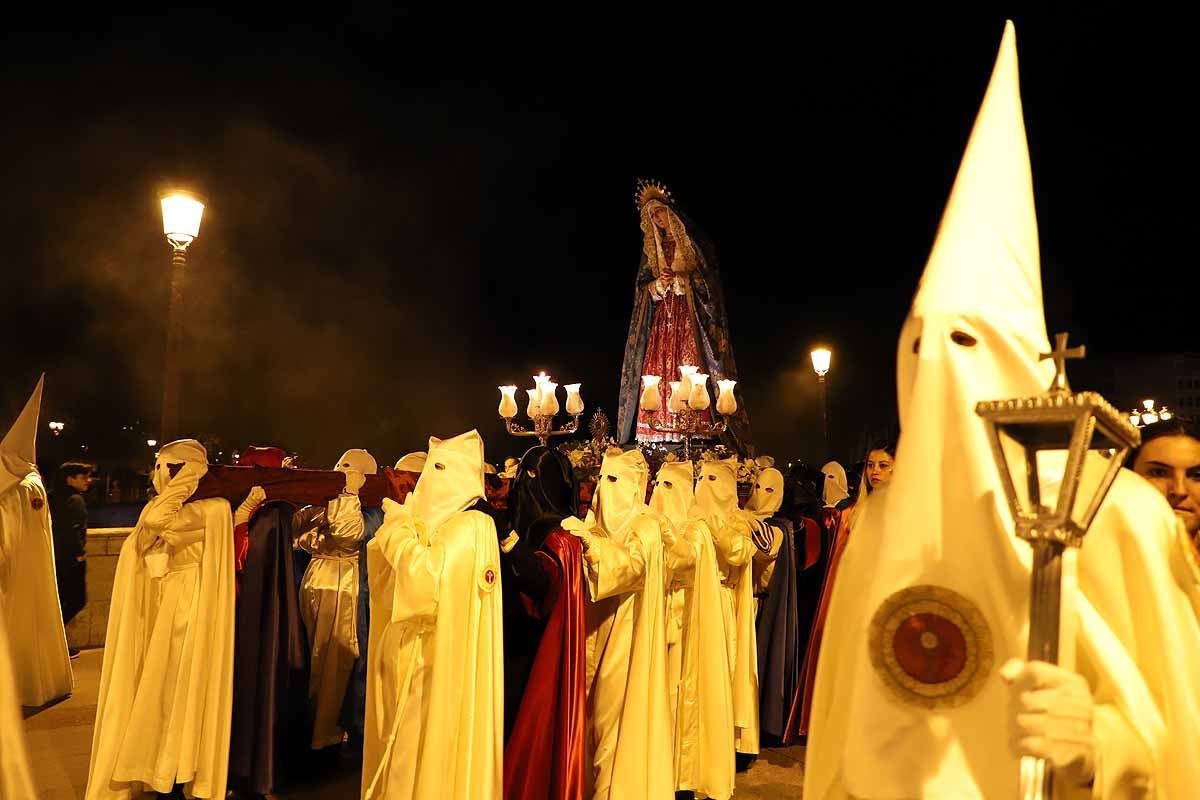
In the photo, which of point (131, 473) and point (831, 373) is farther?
point (831, 373)

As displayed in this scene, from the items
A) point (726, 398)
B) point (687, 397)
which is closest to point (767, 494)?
point (687, 397)

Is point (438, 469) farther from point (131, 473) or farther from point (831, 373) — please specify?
point (831, 373)

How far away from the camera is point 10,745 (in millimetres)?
2277

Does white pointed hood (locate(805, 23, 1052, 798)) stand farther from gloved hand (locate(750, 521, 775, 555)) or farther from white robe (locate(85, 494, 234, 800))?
gloved hand (locate(750, 521, 775, 555))

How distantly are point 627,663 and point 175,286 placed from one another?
14.1ft

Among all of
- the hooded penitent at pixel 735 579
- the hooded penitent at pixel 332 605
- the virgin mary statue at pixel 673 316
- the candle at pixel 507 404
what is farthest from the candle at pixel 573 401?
the virgin mary statue at pixel 673 316

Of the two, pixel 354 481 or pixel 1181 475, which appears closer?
pixel 1181 475

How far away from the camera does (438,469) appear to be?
4168mm

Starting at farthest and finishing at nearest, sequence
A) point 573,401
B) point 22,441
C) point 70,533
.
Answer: point 573,401, point 70,533, point 22,441

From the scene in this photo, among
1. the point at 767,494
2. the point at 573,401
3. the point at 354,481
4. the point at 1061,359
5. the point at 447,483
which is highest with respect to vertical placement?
the point at 573,401

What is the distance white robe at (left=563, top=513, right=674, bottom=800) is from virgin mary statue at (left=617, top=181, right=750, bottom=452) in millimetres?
17645

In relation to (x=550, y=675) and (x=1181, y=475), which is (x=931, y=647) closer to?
(x=1181, y=475)

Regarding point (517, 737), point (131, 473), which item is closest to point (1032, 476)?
point (517, 737)

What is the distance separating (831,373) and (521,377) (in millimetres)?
9530
